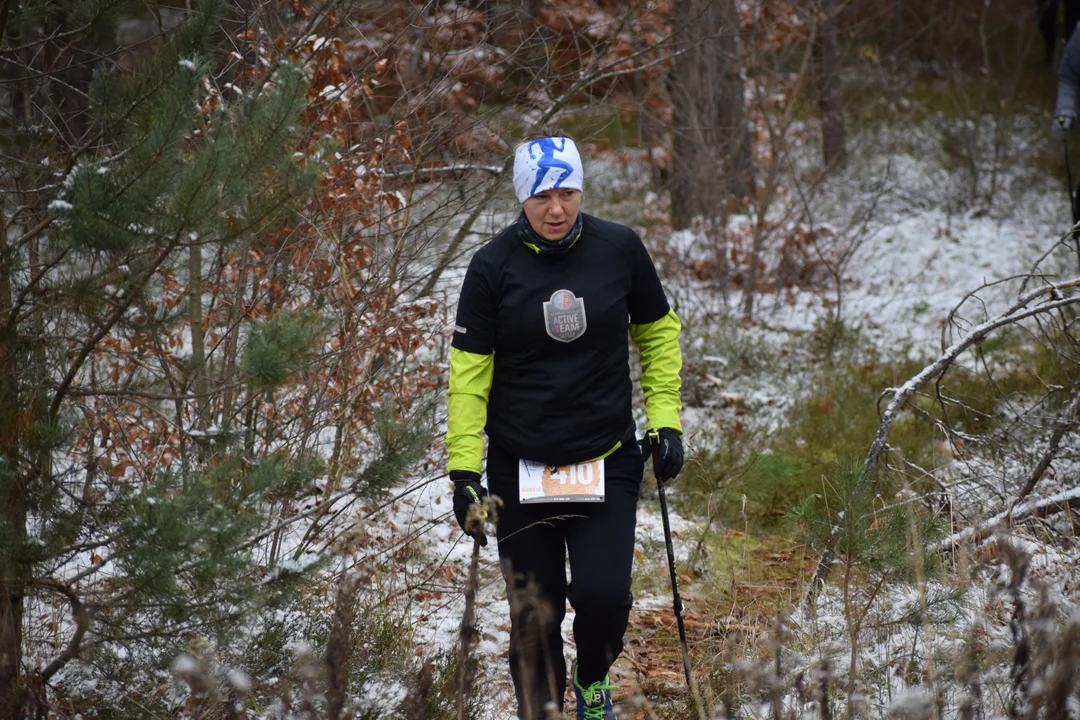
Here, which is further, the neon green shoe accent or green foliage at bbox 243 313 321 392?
the neon green shoe accent

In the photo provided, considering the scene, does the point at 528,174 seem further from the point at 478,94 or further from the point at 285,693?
the point at 478,94

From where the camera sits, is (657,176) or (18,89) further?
(657,176)

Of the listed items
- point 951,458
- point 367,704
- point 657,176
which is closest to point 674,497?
point 951,458

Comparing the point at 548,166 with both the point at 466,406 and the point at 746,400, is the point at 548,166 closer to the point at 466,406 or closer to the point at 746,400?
the point at 466,406

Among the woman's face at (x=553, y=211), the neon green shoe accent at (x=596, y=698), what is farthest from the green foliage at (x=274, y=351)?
the neon green shoe accent at (x=596, y=698)

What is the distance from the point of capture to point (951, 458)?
15.9 feet

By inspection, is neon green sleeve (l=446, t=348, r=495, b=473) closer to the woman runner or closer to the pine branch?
the woman runner

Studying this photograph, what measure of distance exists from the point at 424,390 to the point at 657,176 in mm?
7080

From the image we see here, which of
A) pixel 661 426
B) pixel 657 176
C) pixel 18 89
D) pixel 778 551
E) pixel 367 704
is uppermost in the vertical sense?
pixel 657 176

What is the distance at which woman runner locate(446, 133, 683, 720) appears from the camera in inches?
123

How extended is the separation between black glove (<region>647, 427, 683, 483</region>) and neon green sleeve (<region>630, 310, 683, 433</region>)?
3cm

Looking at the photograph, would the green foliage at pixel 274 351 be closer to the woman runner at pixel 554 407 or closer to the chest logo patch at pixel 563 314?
the woman runner at pixel 554 407

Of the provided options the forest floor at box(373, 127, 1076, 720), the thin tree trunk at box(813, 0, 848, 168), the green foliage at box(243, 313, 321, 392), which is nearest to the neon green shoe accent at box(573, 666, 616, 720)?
the forest floor at box(373, 127, 1076, 720)

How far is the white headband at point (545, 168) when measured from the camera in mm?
3092
